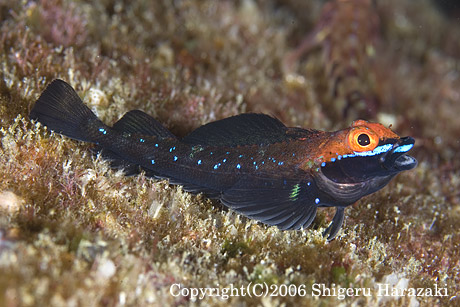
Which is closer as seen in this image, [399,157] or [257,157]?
[399,157]

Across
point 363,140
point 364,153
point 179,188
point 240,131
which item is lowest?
point 179,188

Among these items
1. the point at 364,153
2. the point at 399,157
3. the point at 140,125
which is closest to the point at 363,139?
the point at 364,153

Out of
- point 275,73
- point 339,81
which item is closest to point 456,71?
point 339,81

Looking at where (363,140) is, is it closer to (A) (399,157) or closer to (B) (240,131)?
(A) (399,157)

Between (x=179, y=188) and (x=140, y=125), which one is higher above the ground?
(x=140, y=125)

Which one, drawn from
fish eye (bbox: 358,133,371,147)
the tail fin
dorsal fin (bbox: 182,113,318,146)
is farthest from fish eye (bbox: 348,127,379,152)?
the tail fin

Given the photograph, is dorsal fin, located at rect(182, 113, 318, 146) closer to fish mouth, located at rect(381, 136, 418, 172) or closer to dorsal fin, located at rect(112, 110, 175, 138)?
dorsal fin, located at rect(112, 110, 175, 138)

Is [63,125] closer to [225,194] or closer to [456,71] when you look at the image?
[225,194]
